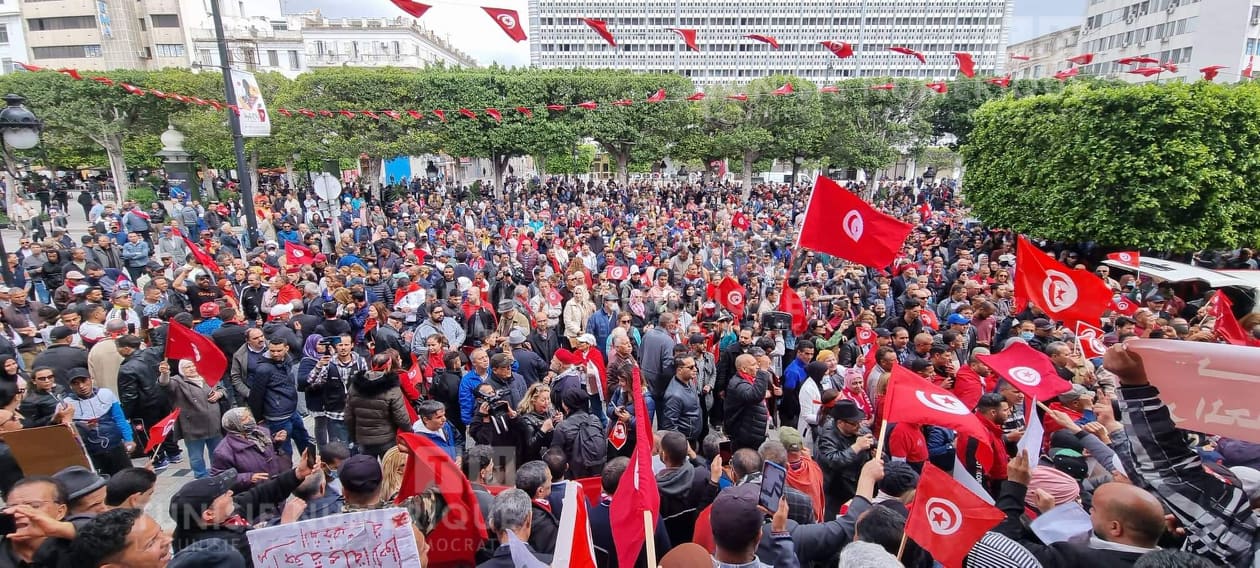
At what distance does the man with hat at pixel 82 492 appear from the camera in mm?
3061

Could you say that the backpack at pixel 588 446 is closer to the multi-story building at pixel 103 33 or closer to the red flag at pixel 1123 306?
the red flag at pixel 1123 306

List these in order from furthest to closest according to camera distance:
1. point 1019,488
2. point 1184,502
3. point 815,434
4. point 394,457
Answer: point 815,434, point 394,457, point 1019,488, point 1184,502

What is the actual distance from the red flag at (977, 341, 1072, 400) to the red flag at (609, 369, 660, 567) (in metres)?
2.95

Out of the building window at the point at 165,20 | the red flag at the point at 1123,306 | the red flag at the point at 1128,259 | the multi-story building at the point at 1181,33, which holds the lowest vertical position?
the red flag at the point at 1123,306

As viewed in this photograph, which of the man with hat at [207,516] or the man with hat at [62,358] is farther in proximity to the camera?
the man with hat at [62,358]

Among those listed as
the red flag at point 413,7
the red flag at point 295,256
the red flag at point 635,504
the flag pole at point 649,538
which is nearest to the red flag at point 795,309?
the red flag at point 635,504

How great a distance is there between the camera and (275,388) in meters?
5.70

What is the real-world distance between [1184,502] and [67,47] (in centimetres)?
7144

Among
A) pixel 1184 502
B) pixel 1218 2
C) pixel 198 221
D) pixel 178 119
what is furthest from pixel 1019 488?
pixel 1218 2

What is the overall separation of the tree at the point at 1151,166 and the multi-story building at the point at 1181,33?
33.2 m

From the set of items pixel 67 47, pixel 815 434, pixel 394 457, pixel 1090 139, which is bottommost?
pixel 815 434

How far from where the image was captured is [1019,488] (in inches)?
134

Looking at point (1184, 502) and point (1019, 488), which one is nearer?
point (1184, 502)

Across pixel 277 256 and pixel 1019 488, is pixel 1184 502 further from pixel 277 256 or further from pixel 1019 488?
pixel 277 256
